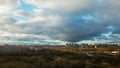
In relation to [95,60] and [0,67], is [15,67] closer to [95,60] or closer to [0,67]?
[0,67]

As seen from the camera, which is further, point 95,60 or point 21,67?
point 95,60

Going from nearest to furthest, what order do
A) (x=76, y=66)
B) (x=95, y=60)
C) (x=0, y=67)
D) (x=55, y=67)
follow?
(x=0, y=67) < (x=55, y=67) < (x=76, y=66) < (x=95, y=60)

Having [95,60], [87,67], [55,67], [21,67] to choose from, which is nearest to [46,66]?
[55,67]

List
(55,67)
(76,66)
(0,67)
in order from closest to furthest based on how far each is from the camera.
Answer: (0,67) < (55,67) < (76,66)

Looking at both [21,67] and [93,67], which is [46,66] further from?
[93,67]

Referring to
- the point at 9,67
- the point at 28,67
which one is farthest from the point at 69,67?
the point at 9,67

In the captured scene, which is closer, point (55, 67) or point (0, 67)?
point (0, 67)

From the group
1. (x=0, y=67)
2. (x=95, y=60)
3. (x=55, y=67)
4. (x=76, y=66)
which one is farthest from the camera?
(x=95, y=60)

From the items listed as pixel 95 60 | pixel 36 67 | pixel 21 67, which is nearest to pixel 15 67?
pixel 21 67
